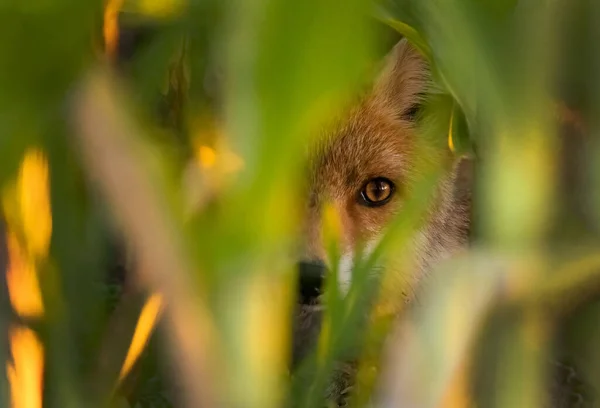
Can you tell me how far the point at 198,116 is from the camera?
0.38 metres

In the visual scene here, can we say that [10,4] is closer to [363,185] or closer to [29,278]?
[29,278]

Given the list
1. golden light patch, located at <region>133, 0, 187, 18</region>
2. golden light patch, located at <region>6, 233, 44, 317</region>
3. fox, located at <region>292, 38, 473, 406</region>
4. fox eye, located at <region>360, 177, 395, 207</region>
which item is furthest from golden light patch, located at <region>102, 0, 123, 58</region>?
fox eye, located at <region>360, 177, 395, 207</region>

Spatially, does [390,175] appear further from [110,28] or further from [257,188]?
[257,188]

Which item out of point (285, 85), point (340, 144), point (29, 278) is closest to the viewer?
point (285, 85)

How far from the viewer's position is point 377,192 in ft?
2.57

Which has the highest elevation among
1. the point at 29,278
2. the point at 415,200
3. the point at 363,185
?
the point at 363,185

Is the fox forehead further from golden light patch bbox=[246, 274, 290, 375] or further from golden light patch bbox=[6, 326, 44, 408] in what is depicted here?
golden light patch bbox=[246, 274, 290, 375]

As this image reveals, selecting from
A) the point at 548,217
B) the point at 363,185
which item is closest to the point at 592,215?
the point at 548,217

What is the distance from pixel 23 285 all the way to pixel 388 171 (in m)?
0.51

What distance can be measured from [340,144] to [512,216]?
55cm

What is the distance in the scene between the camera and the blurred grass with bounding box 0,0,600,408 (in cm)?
16

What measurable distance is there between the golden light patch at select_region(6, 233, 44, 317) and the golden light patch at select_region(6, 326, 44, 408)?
0.01 meters

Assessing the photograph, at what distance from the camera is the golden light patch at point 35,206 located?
33 cm

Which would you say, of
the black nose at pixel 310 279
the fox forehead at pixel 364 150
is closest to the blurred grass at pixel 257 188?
the black nose at pixel 310 279
